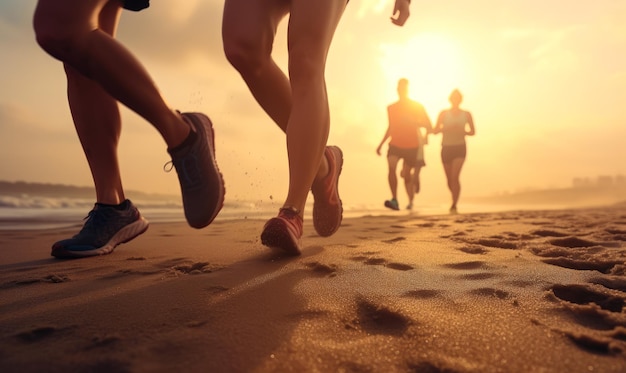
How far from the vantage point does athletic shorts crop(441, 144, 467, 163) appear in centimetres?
732

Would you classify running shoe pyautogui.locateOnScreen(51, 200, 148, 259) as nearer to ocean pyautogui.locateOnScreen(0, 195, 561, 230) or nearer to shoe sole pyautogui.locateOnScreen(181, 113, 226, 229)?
shoe sole pyautogui.locateOnScreen(181, 113, 226, 229)

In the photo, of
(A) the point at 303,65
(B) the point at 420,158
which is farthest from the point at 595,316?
(B) the point at 420,158

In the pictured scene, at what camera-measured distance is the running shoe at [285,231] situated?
158cm

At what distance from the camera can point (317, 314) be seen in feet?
3.14

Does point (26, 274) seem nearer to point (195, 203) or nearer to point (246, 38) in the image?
point (195, 203)

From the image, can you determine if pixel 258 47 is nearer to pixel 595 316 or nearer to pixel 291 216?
pixel 291 216

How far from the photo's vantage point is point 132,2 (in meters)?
2.07

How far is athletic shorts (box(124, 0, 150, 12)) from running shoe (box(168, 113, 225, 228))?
810 mm

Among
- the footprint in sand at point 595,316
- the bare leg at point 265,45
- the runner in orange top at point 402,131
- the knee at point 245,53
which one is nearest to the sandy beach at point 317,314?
the footprint in sand at point 595,316

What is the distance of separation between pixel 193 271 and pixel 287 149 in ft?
2.03

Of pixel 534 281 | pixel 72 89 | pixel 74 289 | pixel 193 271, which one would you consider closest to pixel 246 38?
pixel 72 89

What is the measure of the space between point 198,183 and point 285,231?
45 centimetres

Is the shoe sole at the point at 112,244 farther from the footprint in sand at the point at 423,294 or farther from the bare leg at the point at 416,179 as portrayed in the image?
the bare leg at the point at 416,179

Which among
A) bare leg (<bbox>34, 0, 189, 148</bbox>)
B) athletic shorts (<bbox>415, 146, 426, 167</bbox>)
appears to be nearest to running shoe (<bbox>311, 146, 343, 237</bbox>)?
bare leg (<bbox>34, 0, 189, 148</bbox>)
